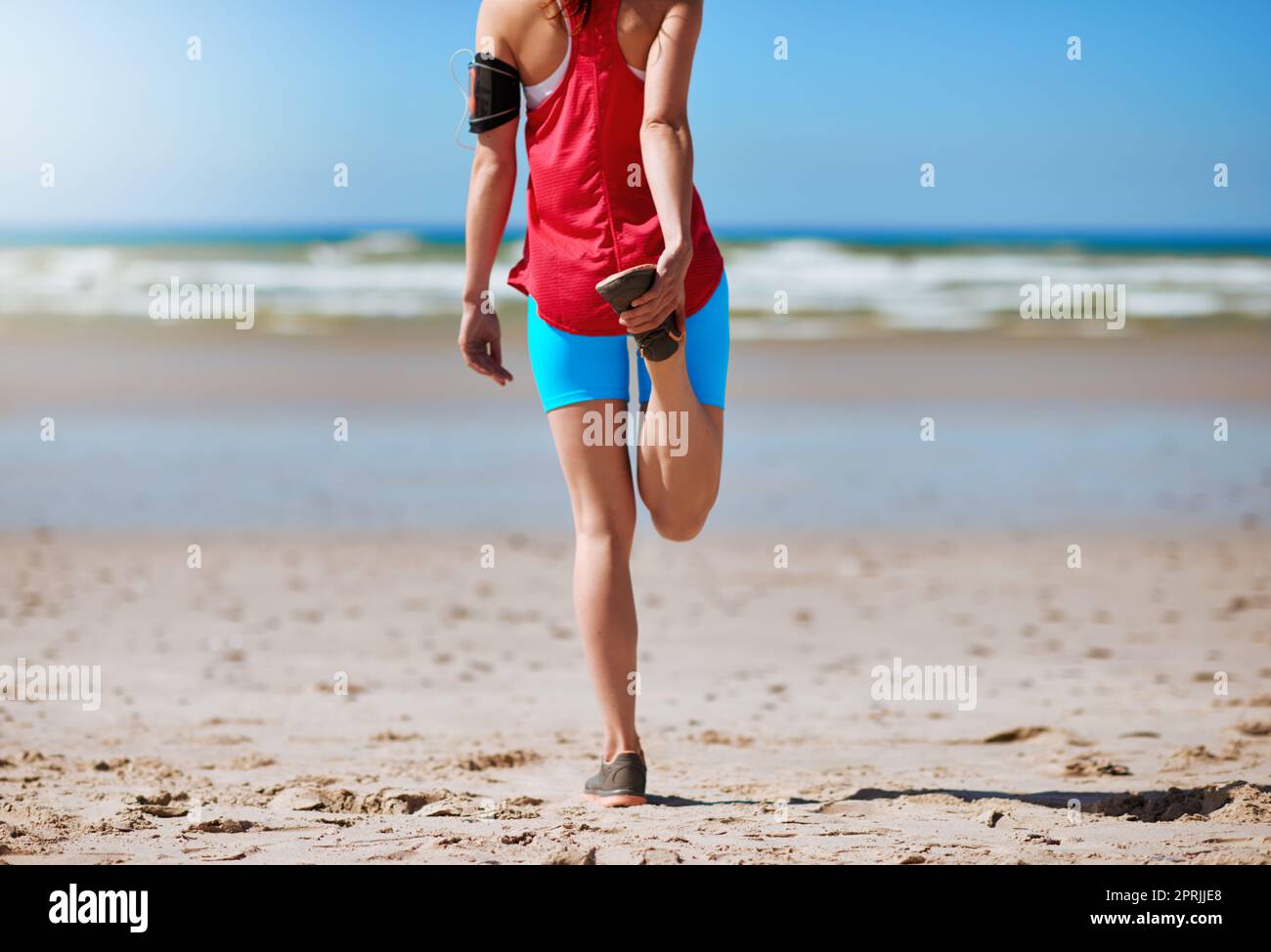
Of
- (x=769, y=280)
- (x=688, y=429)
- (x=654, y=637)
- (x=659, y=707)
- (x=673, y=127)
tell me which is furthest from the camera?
(x=769, y=280)

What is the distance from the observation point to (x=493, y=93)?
3.27 meters

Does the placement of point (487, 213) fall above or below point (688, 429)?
above

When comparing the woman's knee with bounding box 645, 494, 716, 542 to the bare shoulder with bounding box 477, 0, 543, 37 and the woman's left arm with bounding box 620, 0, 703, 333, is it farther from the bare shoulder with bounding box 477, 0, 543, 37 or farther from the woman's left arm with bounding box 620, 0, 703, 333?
the bare shoulder with bounding box 477, 0, 543, 37

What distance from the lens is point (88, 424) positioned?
11.4m

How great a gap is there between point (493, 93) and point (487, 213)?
0.97ft

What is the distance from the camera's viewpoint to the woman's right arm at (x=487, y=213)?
10.7ft

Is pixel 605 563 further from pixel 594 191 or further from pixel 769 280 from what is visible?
pixel 769 280

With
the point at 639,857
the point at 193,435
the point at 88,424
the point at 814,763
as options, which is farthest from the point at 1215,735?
the point at 88,424

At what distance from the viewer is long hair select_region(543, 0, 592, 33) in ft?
10.2

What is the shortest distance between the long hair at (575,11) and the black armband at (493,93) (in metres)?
0.18

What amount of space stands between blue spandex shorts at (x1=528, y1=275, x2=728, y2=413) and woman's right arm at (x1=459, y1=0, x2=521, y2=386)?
0.13 metres

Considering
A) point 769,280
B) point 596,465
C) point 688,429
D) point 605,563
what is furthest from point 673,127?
point 769,280

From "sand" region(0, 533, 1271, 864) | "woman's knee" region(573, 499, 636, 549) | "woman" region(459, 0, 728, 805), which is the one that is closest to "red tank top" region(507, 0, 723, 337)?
"woman" region(459, 0, 728, 805)
